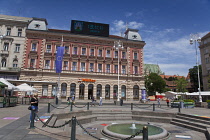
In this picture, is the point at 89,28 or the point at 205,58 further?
the point at 205,58

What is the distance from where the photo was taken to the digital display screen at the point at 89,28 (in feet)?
125

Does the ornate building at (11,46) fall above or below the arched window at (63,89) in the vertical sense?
above

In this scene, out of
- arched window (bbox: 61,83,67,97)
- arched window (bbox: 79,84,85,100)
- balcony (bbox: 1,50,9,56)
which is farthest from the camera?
arched window (bbox: 79,84,85,100)

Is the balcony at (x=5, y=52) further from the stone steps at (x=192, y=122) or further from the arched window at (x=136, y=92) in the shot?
the stone steps at (x=192, y=122)

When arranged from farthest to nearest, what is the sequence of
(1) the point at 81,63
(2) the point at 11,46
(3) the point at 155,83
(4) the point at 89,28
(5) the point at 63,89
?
(3) the point at 155,83
(4) the point at 89,28
(1) the point at 81,63
(2) the point at 11,46
(5) the point at 63,89

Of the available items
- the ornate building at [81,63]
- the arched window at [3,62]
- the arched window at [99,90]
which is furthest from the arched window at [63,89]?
the arched window at [3,62]

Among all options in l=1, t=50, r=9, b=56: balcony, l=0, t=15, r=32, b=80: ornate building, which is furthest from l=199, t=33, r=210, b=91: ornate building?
l=1, t=50, r=9, b=56: balcony

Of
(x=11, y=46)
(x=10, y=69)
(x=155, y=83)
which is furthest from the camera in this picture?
(x=155, y=83)

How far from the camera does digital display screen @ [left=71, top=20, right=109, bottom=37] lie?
125 feet

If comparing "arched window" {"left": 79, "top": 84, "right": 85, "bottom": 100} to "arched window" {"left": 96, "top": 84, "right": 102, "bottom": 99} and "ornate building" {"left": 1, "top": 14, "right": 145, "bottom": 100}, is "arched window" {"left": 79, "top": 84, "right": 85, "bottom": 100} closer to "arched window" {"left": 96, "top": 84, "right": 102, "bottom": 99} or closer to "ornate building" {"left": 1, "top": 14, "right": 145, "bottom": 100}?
"ornate building" {"left": 1, "top": 14, "right": 145, "bottom": 100}

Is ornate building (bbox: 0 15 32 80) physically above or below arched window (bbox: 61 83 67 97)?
above

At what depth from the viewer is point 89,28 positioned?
39125mm

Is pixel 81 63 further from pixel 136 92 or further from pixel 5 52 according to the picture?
pixel 5 52

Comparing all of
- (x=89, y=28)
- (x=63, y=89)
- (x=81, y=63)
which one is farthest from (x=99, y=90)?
(x=89, y=28)
